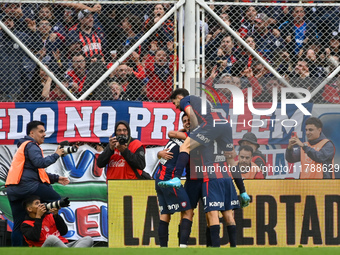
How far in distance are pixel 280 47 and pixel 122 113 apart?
2.60 meters

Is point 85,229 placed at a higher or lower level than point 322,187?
lower

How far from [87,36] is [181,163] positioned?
3200mm

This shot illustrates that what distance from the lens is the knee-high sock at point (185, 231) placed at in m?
7.50

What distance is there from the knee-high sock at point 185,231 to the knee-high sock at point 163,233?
0.86 feet

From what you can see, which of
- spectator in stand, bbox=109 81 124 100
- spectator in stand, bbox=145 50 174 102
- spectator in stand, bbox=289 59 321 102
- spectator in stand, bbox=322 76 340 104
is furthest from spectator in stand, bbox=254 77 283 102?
spectator in stand, bbox=109 81 124 100

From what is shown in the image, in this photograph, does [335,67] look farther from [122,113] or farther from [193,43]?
[122,113]

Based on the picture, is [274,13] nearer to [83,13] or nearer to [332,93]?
[332,93]

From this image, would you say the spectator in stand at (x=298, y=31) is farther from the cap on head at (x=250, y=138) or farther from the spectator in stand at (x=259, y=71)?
the cap on head at (x=250, y=138)

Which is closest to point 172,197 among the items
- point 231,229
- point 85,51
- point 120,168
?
point 231,229

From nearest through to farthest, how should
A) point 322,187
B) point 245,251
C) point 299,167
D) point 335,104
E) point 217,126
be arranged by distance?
point 245,251 → point 217,126 → point 322,187 → point 299,167 → point 335,104

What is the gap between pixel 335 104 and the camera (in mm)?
9750

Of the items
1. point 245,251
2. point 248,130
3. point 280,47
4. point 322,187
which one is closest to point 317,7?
point 280,47

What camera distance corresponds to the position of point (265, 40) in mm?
9938

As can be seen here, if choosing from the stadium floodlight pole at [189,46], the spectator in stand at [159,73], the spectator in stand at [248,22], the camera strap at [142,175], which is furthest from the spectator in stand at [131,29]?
the camera strap at [142,175]
